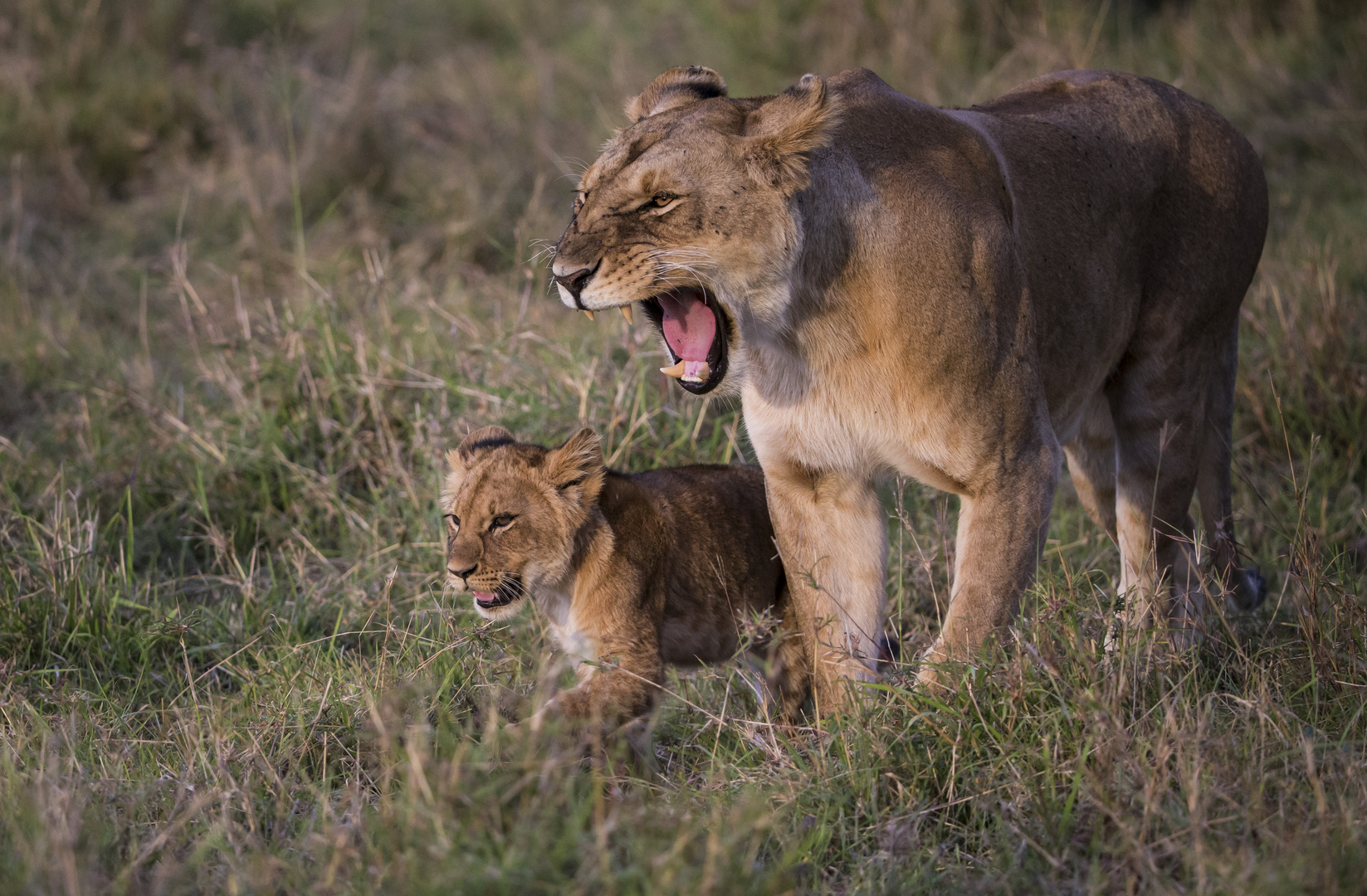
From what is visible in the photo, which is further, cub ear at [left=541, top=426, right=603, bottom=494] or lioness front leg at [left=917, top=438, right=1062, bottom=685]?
cub ear at [left=541, top=426, right=603, bottom=494]

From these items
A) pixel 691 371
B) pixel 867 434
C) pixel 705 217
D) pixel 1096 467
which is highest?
pixel 705 217

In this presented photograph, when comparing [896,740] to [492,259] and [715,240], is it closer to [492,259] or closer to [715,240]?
[715,240]

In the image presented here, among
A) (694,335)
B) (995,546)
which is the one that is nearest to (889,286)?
(694,335)

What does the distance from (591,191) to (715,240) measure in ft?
1.17

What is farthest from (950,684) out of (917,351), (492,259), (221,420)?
(492,259)

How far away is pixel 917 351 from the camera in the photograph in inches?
124

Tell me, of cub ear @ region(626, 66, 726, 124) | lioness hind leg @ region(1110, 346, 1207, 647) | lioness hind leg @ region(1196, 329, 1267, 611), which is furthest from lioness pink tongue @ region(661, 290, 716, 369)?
lioness hind leg @ region(1196, 329, 1267, 611)

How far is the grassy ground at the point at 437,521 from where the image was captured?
2582 mm

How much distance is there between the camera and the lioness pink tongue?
3203mm

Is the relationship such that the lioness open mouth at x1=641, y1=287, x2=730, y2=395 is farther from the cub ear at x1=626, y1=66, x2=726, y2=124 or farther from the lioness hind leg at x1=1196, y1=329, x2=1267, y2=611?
the lioness hind leg at x1=1196, y1=329, x2=1267, y2=611

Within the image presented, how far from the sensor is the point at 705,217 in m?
3.05

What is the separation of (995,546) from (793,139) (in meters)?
1.06

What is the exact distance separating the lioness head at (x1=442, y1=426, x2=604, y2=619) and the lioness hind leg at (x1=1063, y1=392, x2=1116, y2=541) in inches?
67.0

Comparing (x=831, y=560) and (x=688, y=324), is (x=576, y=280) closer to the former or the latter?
(x=688, y=324)
